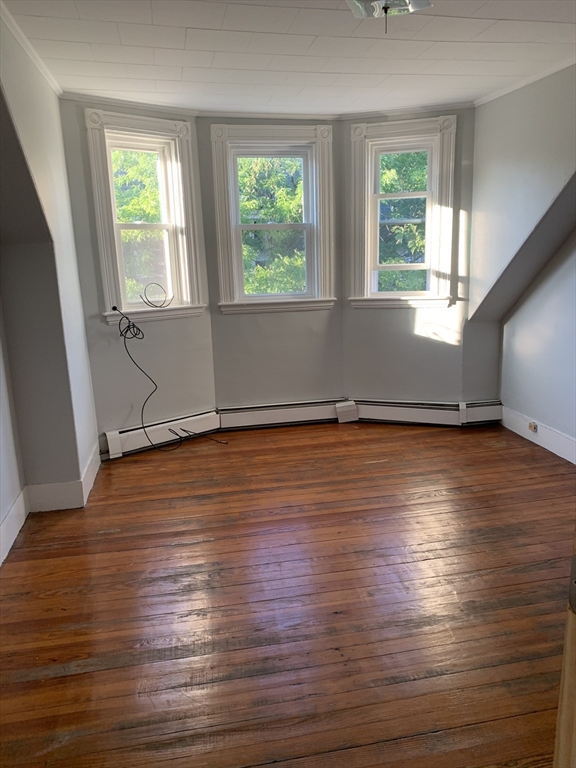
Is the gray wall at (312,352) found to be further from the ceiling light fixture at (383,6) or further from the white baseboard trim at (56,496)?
the ceiling light fixture at (383,6)

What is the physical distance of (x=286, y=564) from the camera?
2576 mm

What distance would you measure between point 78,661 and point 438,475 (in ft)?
7.97

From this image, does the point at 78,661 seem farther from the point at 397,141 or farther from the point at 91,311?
the point at 397,141

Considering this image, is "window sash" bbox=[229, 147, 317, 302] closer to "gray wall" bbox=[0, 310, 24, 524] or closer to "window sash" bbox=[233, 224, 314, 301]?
"window sash" bbox=[233, 224, 314, 301]

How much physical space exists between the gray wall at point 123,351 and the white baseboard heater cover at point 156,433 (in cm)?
6

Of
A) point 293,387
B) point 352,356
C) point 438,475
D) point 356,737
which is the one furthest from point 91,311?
point 356,737

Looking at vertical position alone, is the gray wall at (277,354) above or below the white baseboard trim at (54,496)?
above

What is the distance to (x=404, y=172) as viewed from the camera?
436 cm

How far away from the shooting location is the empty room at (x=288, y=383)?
1.80m

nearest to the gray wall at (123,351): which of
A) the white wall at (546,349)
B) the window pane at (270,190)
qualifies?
the window pane at (270,190)

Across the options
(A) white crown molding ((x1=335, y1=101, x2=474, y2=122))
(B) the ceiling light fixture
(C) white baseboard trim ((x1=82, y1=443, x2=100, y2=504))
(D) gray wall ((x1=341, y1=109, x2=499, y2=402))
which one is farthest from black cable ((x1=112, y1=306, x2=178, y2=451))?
(B) the ceiling light fixture

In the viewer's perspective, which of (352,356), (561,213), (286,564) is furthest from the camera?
(352,356)

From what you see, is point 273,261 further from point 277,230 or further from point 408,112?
point 408,112

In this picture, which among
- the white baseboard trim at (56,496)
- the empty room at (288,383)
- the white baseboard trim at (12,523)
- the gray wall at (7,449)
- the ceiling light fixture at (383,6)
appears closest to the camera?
the empty room at (288,383)
